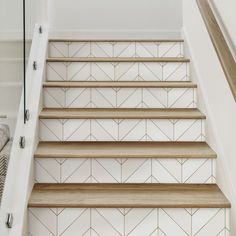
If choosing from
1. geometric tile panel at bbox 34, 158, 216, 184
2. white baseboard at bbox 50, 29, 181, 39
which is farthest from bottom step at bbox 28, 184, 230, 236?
white baseboard at bbox 50, 29, 181, 39

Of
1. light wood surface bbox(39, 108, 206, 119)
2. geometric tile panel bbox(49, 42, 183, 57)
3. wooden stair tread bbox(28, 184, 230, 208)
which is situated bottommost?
wooden stair tread bbox(28, 184, 230, 208)

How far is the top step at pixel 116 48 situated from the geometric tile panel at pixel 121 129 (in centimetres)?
117

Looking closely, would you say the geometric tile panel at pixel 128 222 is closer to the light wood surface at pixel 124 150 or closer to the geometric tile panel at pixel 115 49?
the light wood surface at pixel 124 150

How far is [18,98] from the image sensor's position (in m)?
2.26

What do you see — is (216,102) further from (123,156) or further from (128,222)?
(128,222)

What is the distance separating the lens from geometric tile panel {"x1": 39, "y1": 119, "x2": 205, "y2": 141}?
2686 mm

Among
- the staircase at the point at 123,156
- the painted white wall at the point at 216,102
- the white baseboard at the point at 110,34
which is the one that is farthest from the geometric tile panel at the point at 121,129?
the white baseboard at the point at 110,34

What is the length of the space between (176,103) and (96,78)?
0.69m

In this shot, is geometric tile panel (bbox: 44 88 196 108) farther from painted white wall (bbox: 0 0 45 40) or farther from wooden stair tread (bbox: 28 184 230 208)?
wooden stair tread (bbox: 28 184 230 208)

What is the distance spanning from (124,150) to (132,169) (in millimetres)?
133

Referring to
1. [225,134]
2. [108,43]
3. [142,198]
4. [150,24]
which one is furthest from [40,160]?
[150,24]

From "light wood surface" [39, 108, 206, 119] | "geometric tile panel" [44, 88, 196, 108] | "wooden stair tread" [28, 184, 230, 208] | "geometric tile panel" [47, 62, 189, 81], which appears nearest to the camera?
"wooden stair tread" [28, 184, 230, 208]

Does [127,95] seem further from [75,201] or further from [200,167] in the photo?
[75,201]

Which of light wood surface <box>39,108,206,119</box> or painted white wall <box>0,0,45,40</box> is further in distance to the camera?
light wood surface <box>39,108,206,119</box>
